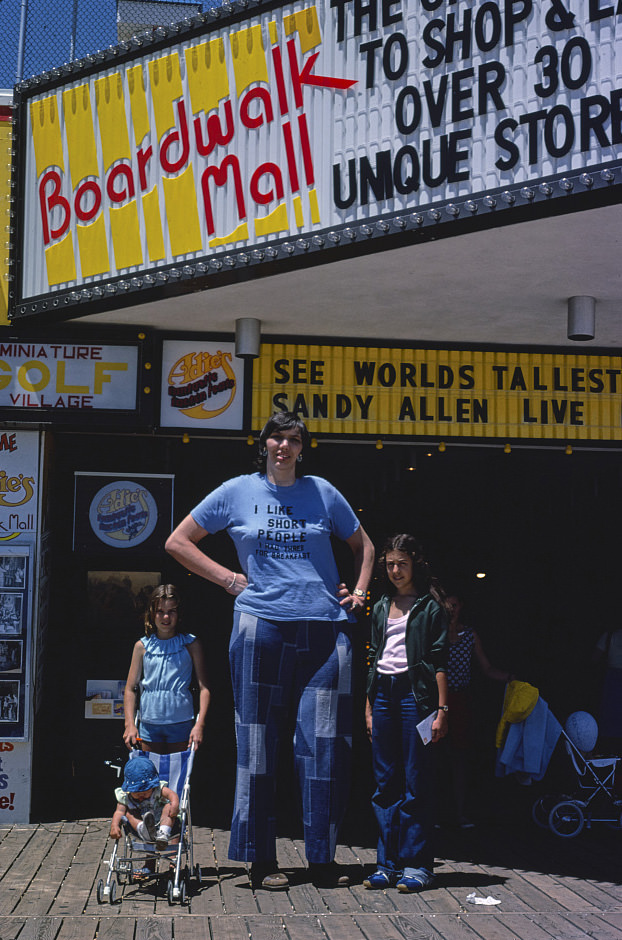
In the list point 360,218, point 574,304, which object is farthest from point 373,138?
point 574,304

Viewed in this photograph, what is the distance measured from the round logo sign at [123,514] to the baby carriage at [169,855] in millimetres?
2193

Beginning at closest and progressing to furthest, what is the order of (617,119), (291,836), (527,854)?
(617,119), (527,854), (291,836)

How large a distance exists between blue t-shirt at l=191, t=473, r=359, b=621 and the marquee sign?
1.41 metres

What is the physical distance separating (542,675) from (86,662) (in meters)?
4.17

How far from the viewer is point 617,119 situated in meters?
5.36

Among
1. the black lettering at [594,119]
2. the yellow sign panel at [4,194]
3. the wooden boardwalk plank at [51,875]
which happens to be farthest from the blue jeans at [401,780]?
the yellow sign panel at [4,194]

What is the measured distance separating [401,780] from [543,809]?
6.36ft

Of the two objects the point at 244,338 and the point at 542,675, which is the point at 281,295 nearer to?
the point at 244,338

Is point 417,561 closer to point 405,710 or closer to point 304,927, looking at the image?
point 405,710

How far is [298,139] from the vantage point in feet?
20.8

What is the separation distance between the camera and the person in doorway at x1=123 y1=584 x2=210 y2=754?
636cm

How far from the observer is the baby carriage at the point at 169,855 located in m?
5.61

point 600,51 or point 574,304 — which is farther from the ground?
point 600,51

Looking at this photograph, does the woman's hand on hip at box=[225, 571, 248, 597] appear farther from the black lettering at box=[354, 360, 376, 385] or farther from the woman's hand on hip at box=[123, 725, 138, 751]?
the black lettering at box=[354, 360, 376, 385]
